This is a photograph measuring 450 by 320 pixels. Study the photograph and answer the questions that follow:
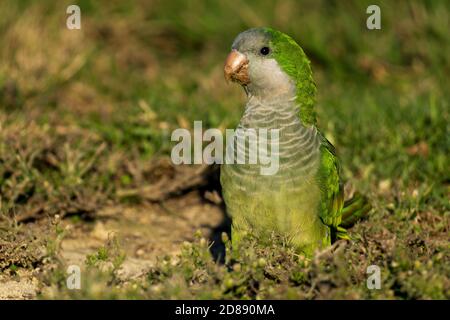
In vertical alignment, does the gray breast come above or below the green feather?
below

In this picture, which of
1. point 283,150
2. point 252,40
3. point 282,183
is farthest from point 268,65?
point 282,183

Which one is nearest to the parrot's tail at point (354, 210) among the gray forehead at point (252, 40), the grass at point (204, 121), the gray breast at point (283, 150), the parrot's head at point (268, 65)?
the grass at point (204, 121)

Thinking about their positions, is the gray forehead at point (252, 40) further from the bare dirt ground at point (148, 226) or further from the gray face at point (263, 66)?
the bare dirt ground at point (148, 226)

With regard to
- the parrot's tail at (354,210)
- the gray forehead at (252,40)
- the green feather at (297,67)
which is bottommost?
the parrot's tail at (354,210)

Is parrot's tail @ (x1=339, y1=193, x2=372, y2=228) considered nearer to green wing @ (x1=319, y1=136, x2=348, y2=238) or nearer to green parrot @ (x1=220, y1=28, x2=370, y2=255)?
green wing @ (x1=319, y1=136, x2=348, y2=238)

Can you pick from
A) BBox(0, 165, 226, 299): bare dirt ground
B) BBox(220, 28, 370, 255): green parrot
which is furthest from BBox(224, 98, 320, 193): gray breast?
BBox(0, 165, 226, 299): bare dirt ground

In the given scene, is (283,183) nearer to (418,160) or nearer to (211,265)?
(211,265)

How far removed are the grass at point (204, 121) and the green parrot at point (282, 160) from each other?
0.79 ft

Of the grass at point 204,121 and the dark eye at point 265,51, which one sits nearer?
the grass at point 204,121

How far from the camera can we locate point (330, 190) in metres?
3.78

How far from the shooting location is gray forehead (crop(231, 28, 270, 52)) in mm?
3697

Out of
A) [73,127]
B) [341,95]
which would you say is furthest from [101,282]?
[341,95]

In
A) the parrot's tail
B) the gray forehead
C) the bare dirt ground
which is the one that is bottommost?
the bare dirt ground

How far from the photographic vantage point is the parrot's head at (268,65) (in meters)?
3.70
